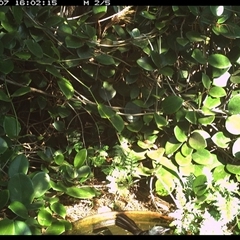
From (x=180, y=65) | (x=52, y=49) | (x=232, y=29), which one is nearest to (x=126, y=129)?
(x=180, y=65)

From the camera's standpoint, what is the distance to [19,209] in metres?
1.15

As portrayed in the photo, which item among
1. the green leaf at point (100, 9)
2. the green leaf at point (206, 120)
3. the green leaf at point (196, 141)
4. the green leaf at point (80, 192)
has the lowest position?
the green leaf at point (196, 141)

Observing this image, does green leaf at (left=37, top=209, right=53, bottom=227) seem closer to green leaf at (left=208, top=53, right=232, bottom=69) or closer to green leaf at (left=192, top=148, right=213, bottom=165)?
green leaf at (left=192, top=148, right=213, bottom=165)

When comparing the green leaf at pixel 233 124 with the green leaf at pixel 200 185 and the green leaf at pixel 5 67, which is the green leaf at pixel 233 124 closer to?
the green leaf at pixel 200 185

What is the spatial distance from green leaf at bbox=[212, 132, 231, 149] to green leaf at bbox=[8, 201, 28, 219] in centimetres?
74

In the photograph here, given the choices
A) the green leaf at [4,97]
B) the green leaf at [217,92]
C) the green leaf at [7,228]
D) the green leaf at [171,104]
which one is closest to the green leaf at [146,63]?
the green leaf at [171,104]

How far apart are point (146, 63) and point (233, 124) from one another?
0.37 m

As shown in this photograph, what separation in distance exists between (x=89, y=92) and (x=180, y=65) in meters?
0.34

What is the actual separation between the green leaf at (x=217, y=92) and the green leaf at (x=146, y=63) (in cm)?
22

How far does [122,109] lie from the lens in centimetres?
161

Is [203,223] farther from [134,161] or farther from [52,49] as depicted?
[52,49]

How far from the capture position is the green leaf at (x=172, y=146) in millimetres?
1585

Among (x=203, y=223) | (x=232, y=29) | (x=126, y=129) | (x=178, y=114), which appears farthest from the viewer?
(x=126, y=129)

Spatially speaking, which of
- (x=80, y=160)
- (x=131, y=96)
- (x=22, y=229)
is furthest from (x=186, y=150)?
(x=22, y=229)
